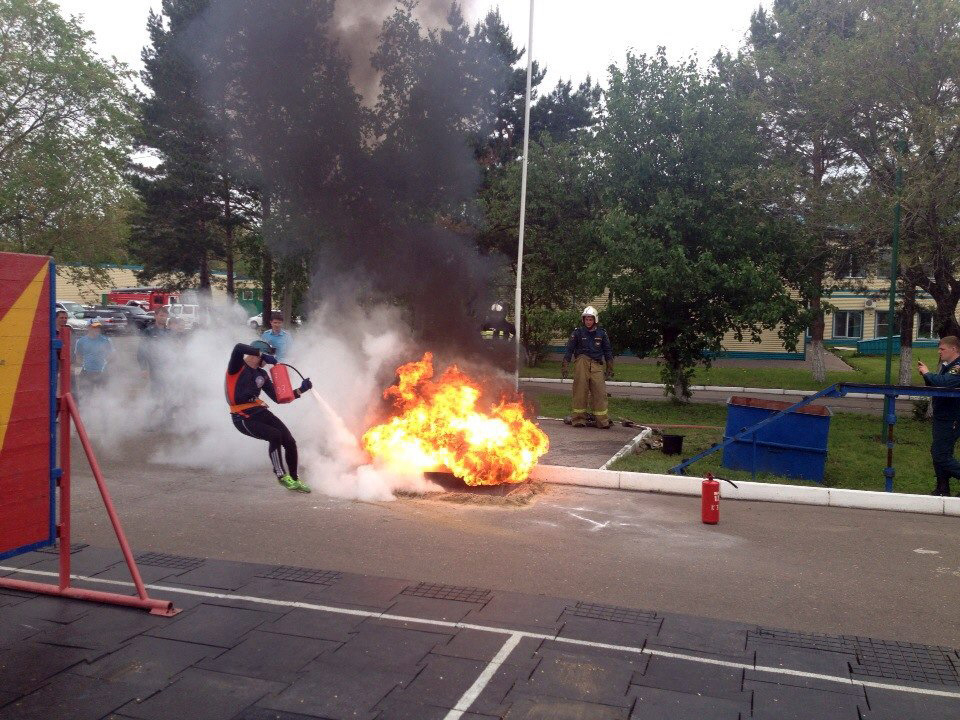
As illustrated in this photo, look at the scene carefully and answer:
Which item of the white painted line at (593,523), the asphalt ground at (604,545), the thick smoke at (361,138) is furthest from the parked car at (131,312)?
the white painted line at (593,523)

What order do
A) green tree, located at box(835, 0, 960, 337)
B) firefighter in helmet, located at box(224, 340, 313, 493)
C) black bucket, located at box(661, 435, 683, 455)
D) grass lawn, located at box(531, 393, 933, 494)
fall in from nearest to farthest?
firefighter in helmet, located at box(224, 340, 313, 493)
grass lawn, located at box(531, 393, 933, 494)
black bucket, located at box(661, 435, 683, 455)
green tree, located at box(835, 0, 960, 337)

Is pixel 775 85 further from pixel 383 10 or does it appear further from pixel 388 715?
pixel 388 715

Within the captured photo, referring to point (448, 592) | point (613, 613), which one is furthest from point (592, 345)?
point (613, 613)

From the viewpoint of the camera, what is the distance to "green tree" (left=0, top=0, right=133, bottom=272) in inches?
661

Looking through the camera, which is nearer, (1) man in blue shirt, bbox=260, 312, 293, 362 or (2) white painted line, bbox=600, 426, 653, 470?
(2) white painted line, bbox=600, 426, 653, 470

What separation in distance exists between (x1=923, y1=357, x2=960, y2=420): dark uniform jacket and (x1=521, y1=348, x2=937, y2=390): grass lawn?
403 inches

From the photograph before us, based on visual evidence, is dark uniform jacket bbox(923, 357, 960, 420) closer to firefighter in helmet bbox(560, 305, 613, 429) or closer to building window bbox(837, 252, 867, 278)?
firefighter in helmet bbox(560, 305, 613, 429)

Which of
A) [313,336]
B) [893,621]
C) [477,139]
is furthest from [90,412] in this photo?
[893,621]

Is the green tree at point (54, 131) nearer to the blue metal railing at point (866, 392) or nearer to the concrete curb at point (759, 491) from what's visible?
the concrete curb at point (759, 491)

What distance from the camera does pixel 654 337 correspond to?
13.9m

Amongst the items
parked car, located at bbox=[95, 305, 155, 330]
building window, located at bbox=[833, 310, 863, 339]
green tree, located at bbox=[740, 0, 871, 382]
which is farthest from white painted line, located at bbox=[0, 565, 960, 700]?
building window, located at bbox=[833, 310, 863, 339]

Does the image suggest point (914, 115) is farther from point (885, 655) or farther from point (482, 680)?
point (482, 680)

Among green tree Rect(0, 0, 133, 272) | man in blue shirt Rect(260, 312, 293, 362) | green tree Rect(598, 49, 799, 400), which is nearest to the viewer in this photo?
man in blue shirt Rect(260, 312, 293, 362)

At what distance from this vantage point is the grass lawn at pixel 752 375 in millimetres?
19812
